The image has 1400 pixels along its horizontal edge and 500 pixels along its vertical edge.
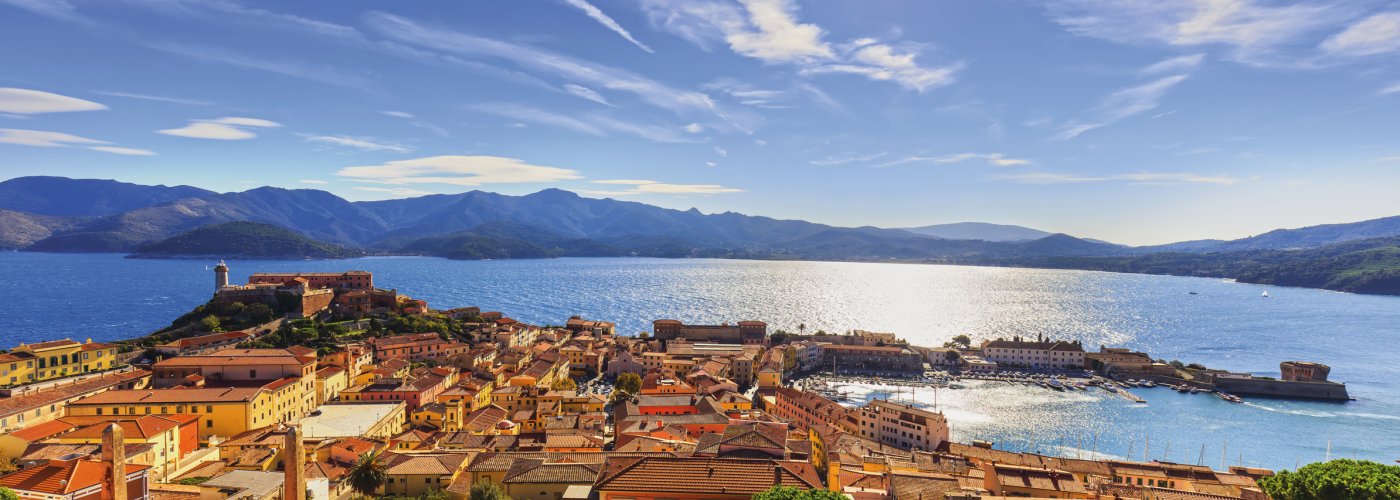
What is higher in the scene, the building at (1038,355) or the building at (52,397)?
the building at (52,397)

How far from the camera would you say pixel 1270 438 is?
49750 millimetres

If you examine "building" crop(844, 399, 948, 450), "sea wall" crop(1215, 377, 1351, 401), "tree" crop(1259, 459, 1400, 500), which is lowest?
"sea wall" crop(1215, 377, 1351, 401)

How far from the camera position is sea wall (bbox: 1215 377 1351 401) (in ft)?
204

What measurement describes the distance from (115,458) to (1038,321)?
433ft

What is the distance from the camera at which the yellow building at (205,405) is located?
1237 inches

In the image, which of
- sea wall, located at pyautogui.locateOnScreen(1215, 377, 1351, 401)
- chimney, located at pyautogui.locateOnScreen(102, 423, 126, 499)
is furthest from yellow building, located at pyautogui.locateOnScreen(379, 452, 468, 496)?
sea wall, located at pyautogui.locateOnScreen(1215, 377, 1351, 401)

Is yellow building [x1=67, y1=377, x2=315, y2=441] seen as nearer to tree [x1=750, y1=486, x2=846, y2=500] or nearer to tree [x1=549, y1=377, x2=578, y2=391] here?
tree [x1=549, y1=377, x2=578, y2=391]

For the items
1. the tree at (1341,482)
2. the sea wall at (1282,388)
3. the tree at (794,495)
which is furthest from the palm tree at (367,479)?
the sea wall at (1282,388)

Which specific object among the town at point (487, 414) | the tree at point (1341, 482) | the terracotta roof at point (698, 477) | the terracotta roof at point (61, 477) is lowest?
the town at point (487, 414)

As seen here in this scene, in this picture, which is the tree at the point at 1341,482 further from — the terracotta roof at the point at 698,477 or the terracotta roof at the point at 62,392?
the terracotta roof at the point at 62,392

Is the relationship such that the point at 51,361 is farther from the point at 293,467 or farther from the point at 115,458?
the point at 293,467

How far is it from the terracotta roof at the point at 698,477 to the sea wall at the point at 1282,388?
228 ft

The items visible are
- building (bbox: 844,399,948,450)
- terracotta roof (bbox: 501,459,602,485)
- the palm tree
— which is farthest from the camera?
building (bbox: 844,399,948,450)

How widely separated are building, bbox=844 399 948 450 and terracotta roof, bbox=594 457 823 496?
2675 centimetres
